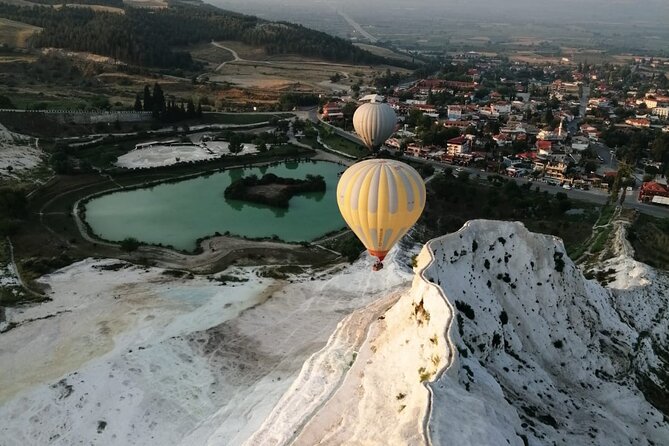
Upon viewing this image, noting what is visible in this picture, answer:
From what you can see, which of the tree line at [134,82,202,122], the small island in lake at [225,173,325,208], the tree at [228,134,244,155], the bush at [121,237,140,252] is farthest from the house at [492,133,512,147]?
the bush at [121,237,140,252]

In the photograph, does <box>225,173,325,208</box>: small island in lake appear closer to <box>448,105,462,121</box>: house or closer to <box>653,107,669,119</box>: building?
<box>448,105,462,121</box>: house

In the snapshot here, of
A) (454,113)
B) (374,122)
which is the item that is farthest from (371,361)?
(454,113)

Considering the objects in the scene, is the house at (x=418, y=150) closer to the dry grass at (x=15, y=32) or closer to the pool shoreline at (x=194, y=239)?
the pool shoreline at (x=194, y=239)

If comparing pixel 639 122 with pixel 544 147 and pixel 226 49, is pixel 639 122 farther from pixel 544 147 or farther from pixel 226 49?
pixel 226 49

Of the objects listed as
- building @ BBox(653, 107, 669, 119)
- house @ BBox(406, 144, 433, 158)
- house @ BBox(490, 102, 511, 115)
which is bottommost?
building @ BBox(653, 107, 669, 119)

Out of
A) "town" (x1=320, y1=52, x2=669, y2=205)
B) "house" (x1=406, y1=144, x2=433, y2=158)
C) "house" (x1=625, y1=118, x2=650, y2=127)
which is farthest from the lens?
"house" (x1=625, y1=118, x2=650, y2=127)

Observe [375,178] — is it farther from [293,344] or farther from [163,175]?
[163,175]

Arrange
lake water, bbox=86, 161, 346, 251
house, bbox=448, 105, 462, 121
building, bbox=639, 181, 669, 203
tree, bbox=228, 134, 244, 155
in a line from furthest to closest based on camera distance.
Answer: house, bbox=448, 105, 462, 121, tree, bbox=228, 134, 244, 155, building, bbox=639, 181, 669, 203, lake water, bbox=86, 161, 346, 251
